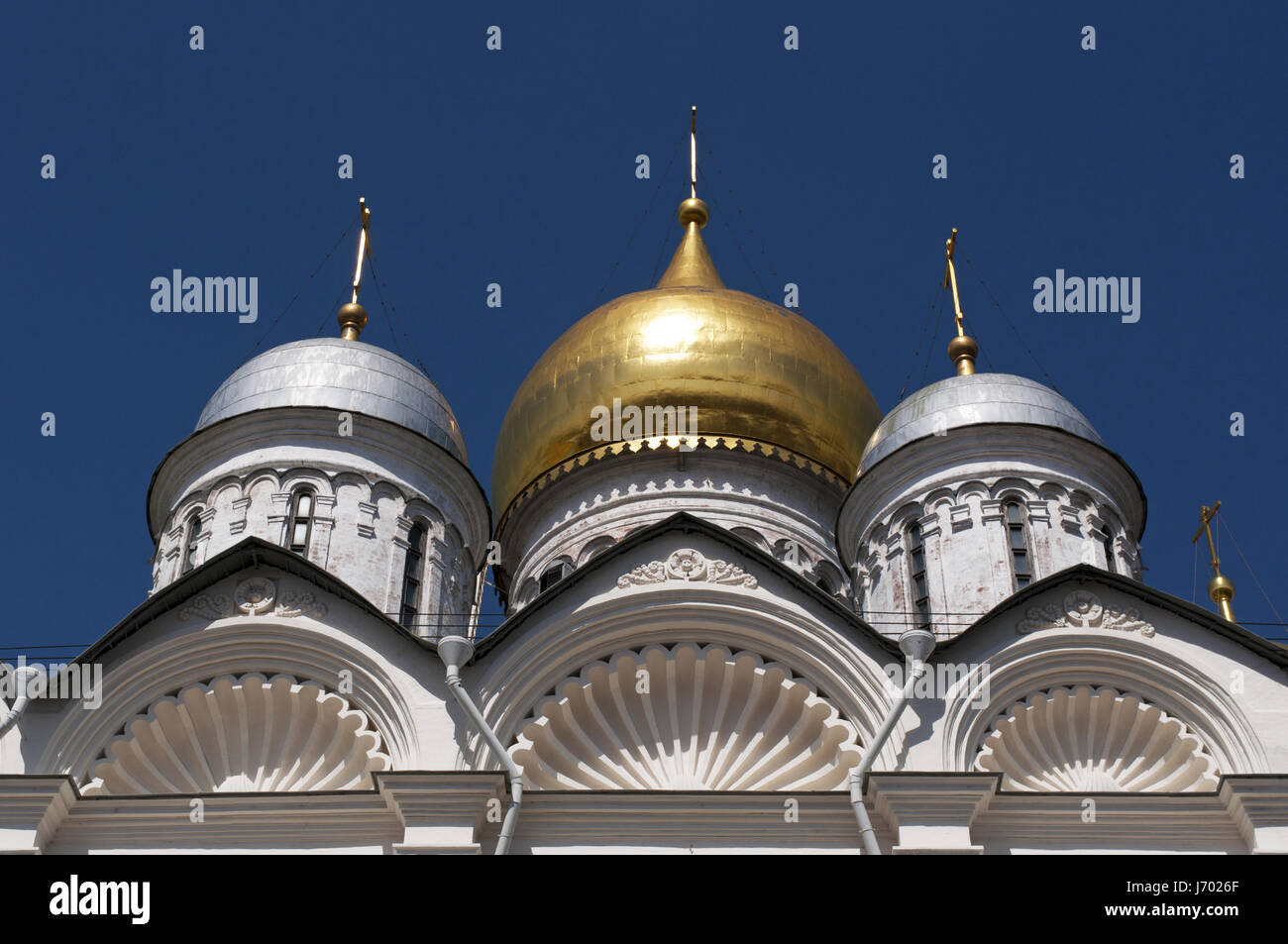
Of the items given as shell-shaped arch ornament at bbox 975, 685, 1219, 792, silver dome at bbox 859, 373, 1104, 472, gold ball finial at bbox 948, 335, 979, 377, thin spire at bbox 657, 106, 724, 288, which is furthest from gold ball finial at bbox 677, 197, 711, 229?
shell-shaped arch ornament at bbox 975, 685, 1219, 792

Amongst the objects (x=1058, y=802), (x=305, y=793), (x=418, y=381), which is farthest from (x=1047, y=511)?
(x=305, y=793)

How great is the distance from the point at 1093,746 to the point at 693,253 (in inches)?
441

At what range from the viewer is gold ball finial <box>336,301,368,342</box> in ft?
62.4

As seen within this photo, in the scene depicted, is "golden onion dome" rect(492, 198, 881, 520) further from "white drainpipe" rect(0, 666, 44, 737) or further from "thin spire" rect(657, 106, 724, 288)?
"white drainpipe" rect(0, 666, 44, 737)

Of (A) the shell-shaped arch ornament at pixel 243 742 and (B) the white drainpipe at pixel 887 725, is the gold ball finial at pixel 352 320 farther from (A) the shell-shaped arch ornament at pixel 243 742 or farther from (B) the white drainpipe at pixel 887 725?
(B) the white drainpipe at pixel 887 725

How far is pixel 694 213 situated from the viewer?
77.6ft

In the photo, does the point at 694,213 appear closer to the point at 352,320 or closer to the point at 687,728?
the point at 352,320

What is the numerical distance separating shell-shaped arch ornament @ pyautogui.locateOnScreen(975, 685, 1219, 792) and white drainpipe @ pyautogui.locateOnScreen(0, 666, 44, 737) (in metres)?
6.66

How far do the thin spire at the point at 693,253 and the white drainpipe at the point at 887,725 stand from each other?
9.34 meters

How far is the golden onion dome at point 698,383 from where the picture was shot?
1938cm

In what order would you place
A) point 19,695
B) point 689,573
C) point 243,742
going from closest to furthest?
point 19,695, point 243,742, point 689,573

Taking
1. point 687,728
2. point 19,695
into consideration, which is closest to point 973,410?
point 687,728
